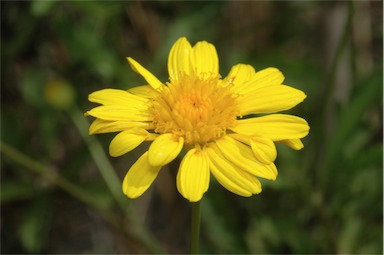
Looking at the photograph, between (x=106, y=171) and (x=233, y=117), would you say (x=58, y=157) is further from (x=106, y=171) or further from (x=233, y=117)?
(x=233, y=117)

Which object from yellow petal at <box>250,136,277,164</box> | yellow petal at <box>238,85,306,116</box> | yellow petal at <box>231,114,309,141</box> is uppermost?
yellow petal at <box>238,85,306,116</box>

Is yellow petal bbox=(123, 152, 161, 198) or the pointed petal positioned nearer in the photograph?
yellow petal bbox=(123, 152, 161, 198)

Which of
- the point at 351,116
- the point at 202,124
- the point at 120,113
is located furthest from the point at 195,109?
the point at 351,116

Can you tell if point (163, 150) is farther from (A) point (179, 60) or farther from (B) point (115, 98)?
(A) point (179, 60)

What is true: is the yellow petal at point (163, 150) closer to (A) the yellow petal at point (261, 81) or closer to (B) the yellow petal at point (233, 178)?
(B) the yellow petal at point (233, 178)

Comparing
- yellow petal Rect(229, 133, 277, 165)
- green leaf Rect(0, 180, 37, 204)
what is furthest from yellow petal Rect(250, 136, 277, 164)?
green leaf Rect(0, 180, 37, 204)

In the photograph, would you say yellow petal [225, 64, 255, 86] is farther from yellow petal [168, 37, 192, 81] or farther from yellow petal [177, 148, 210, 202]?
yellow petal [177, 148, 210, 202]

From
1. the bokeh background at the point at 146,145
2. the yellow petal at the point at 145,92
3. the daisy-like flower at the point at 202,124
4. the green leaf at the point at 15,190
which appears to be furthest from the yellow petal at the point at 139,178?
the green leaf at the point at 15,190

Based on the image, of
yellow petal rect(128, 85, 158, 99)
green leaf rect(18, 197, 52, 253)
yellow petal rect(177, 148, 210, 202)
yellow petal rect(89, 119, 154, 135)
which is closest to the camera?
yellow petal rect(177, 148, 210, 202)
